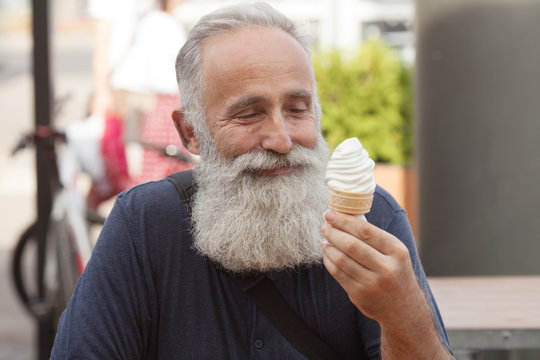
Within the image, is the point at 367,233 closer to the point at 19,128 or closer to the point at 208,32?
the point at 208,32

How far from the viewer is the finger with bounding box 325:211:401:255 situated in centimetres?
157

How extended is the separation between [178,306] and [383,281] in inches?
23.6

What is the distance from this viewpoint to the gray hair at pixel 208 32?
78.6 inches

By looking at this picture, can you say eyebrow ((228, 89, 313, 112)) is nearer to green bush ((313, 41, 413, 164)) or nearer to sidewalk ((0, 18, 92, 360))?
sidewalk ((0, 18, 92, 360))

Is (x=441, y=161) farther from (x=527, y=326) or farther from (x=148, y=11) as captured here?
(x=148, y=11)

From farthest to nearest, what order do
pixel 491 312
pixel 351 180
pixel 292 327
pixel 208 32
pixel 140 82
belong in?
1. pixel 140 82
2. pixel 491 312
3. pixel 208 32
4. pixel 292 327
5. pixel 351 180

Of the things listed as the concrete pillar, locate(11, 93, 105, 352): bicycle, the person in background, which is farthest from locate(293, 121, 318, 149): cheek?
locate(11, 93, 105, 352): bicycle

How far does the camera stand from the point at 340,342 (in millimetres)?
1928

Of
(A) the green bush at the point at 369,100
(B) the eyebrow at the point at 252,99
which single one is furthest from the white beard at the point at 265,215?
(A) the green bush at the point at 369,100

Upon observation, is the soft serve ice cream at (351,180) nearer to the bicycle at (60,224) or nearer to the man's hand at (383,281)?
the man's hand at (383,281)

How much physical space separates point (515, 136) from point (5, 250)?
608 centimetres

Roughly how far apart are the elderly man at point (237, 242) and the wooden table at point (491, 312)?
600mm

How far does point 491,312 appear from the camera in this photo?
8.49 feet

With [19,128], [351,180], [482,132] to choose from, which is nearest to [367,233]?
[351,180]
